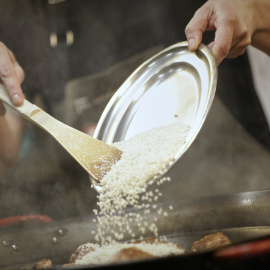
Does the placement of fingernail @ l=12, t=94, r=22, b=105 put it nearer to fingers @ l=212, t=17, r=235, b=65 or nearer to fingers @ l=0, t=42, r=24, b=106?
fingers @ l=0, t=42, r=24, b=106

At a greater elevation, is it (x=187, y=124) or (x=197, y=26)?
(x=197, y=26)

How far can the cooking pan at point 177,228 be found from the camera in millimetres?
1756

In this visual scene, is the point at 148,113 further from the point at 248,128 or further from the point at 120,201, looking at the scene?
the point at 248,128

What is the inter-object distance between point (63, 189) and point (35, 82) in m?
0.86

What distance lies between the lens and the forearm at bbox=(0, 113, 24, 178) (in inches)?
95.2

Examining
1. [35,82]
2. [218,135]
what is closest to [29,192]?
[35,82]

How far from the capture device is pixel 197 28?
5.18 ft

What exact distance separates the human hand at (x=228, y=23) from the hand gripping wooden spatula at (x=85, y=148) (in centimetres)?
54

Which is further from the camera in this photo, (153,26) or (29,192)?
(153,26)

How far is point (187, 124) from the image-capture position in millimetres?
1468

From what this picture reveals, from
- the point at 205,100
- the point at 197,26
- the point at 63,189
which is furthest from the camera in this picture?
the point at 63,189

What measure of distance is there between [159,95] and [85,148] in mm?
448

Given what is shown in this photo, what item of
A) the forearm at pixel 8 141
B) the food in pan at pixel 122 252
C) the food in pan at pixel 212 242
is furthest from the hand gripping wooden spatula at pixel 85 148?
the forearm at pixel 8 141

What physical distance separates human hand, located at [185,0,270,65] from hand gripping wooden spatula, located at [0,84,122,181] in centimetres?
54
